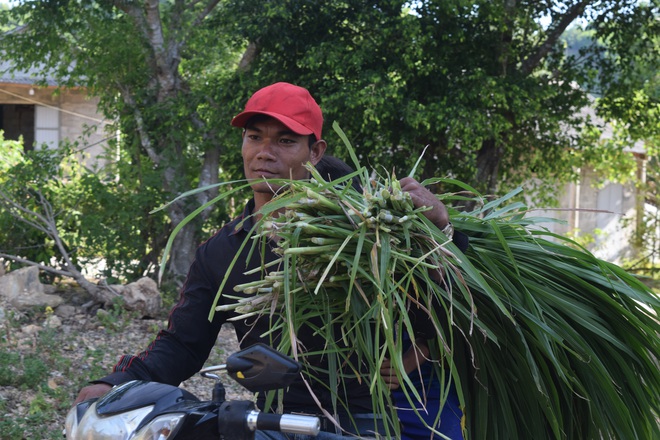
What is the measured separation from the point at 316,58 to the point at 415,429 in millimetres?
6750

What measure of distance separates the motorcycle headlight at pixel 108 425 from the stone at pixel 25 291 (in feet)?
21.1

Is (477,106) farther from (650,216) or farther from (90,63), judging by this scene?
(650,216)

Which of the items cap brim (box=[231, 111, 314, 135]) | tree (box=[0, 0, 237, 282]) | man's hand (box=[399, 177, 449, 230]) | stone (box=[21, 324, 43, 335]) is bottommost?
stone (box=[21, 324, 43, 335])

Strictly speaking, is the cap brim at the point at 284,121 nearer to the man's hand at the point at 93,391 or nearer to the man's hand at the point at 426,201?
the man's hand at the point at 426,201

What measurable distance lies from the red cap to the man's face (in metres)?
0.04

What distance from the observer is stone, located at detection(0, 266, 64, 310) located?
8086 mm

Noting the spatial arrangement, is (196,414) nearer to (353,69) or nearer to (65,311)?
(65,311)

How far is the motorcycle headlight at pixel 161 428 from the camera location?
6.29 feet

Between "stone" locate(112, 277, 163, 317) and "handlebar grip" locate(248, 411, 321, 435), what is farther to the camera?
"stone" locate(112, 277, 163, 317)

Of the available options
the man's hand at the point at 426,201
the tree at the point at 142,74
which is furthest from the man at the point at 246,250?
the tree at the point at 142,74

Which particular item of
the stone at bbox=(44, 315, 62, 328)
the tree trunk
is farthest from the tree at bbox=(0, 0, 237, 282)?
the tree trunk

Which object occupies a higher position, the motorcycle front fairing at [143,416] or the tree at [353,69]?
the tree at [353,69]

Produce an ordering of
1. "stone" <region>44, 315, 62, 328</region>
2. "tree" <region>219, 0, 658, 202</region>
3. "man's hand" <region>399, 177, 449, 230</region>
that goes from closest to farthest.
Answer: "man's hand" <region>399, 177, 449, 230</region> → "stone" <region>44, 315, 62, 328</region> → "tree" <region>219, 0, 658, 202</region>

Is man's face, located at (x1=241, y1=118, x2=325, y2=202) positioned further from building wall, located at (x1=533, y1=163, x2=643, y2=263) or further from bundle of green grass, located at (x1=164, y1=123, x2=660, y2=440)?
building wall, located at (x1=533, y1=163, x2=643, y2=263)
